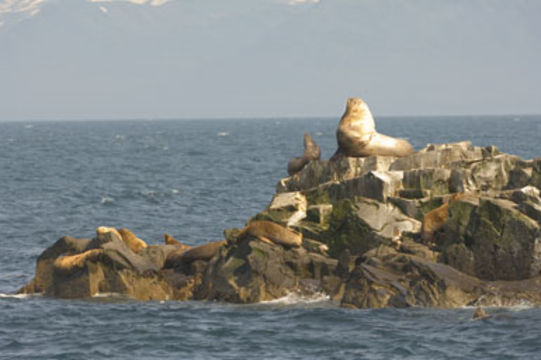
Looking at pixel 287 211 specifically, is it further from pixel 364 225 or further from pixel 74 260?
pixel 74 260

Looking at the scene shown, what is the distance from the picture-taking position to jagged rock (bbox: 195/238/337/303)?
29984mm

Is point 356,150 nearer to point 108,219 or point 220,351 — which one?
point 220,351

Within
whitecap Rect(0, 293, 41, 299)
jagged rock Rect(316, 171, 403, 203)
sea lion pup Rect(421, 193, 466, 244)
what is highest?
jagged rock Rect(316, 171, 403, 203)

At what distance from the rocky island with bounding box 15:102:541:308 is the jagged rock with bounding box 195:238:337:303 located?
33 mm

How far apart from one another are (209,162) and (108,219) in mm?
47018

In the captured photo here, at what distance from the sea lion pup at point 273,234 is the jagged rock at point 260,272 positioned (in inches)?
7.5

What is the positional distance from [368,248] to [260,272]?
3.42 metres

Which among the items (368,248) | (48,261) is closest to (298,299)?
(368,248)

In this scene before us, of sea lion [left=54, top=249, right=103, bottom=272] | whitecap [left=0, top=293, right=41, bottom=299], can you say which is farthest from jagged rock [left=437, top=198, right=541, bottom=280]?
whitecap [left=0, top=293, right=41, bottom=299]

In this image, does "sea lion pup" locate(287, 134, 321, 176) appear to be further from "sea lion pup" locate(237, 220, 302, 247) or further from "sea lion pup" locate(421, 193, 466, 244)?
"sea lion pup" locate(421, 193, 466, 244)

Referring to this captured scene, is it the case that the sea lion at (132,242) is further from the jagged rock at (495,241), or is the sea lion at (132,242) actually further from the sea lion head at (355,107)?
the jagged rock at (495,241)

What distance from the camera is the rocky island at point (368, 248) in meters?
28.4

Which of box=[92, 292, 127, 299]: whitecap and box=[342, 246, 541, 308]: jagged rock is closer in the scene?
box=[342, 246, 541, 308]: jagged rock

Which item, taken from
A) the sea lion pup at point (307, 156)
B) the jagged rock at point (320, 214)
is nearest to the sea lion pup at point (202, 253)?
the jagged rock at point (320, 214)
